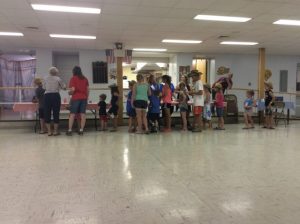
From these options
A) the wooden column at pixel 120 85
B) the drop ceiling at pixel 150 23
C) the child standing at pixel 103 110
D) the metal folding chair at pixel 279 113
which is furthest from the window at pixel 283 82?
the child standing at pixel 103 110

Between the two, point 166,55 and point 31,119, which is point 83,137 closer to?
point 31,119

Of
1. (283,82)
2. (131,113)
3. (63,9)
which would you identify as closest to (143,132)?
(131,113)

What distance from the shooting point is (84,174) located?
156 inches

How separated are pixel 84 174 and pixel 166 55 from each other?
33.6 feet

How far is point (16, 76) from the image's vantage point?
47.2ft

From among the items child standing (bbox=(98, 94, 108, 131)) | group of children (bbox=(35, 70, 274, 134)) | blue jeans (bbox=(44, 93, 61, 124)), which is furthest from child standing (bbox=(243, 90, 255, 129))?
blue jeans (bbox=(44, 93, 61, 124))

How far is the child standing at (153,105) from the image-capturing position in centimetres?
747

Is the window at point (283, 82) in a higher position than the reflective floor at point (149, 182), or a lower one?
higher

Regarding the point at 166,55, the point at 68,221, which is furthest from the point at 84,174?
the point at 166,55

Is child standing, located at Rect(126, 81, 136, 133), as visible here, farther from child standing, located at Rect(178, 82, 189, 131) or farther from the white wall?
the white wall

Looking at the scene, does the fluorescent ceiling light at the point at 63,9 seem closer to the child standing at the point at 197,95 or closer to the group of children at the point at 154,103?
the group of children at the point at 154,103

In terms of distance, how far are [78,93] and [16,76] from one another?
8.70 meters

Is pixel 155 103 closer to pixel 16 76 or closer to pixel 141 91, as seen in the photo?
pixel 141 91

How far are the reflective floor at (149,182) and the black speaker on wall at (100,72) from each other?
21.0 feet
